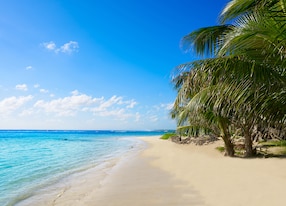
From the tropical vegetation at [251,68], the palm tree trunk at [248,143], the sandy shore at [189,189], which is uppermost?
the tropical vegetation at [251,68]

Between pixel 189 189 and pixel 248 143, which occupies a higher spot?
pixel 248 143

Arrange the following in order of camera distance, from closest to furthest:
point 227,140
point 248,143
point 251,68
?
point 251,68, point 248,143, point 227,140

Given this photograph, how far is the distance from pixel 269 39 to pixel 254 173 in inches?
165

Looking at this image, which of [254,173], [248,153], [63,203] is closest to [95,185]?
[63,203]

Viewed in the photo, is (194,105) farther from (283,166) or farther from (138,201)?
(283,166)

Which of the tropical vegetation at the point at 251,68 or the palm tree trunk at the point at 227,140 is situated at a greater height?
the tropical vegetation at the point at 251,68

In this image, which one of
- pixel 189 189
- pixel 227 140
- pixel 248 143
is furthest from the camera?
pixel 227 140

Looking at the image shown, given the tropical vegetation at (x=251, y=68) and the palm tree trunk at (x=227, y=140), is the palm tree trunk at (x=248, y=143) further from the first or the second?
the tropical vegetation at (x=251, y=68)

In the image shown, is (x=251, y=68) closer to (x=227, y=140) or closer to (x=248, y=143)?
(x=248, y=143)

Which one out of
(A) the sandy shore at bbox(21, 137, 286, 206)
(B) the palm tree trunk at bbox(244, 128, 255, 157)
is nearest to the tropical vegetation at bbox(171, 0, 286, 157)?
(A) the sandy shore at bbox(21, 137, 286, 206)

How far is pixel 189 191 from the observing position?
6.27 m

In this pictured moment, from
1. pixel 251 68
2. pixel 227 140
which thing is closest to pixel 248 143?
pixel 227 140

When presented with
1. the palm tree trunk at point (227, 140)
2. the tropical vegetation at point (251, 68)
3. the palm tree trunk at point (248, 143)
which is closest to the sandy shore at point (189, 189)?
the tropical vegetation at point (251, 68)

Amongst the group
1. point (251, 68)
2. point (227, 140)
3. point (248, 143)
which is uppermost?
point (251, 68)
